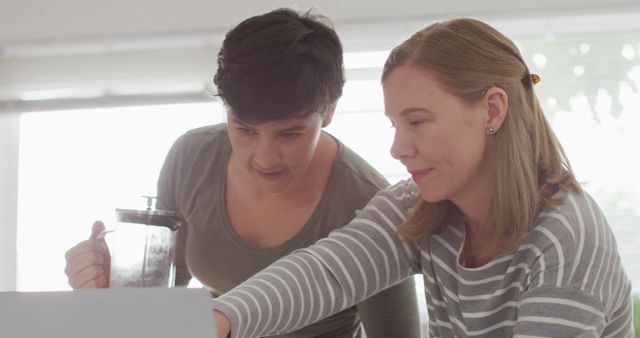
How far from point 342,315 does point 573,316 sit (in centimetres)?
55

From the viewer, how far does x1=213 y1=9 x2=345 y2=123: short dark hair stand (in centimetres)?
119

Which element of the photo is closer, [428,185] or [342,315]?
[428,185]

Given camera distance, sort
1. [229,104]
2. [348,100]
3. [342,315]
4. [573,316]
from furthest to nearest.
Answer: [348,100] → [342,315] → [229,104] → [573,316]

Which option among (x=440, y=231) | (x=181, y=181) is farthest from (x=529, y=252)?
(x=181, y=181)

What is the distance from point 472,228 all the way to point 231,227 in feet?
1.53

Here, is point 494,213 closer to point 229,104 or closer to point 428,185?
point 428,185

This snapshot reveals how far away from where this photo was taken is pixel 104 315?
61 cm

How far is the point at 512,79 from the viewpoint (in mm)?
1084

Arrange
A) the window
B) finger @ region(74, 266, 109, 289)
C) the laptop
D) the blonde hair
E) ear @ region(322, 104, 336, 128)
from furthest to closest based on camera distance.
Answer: the window
ear @ region(322, 104, 336, 128)
finger @ region(74, 266, 109, 289)
the blonde hair
the laptop

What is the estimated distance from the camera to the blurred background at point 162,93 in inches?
120

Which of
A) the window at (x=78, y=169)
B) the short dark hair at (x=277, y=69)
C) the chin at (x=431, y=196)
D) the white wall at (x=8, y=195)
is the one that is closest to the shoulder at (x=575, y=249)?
the chin at (x=431, y=196)

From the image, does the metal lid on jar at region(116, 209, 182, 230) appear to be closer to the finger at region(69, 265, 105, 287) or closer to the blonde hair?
the finger at region(69, 265, 105, 287)

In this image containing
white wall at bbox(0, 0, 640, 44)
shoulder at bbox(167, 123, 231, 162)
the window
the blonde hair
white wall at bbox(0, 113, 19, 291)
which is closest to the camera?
the blonde hair

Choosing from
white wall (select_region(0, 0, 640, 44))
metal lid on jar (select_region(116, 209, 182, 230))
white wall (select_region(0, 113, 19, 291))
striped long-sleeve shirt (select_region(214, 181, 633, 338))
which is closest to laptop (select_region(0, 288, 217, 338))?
striped long-sleeve shirt (select_region(214, 181, 633, 338))
